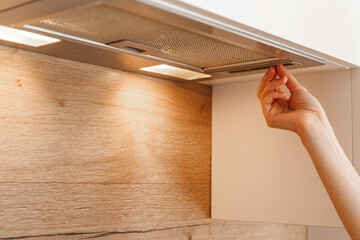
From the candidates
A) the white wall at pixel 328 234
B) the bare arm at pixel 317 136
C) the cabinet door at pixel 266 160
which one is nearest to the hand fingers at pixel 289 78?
the bare arm at pixel 317 136

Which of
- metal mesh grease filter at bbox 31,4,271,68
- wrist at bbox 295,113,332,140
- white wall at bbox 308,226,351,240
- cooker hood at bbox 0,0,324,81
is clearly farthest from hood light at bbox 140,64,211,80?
white wall at bbox 308,226,351,240

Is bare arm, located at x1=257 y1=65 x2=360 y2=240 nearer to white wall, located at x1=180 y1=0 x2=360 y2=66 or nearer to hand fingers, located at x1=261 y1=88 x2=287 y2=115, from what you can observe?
hand fingers, located at x1=261 y1=88 x2=287 y2=115

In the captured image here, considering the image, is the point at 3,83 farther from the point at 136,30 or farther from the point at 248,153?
the point at 248,153

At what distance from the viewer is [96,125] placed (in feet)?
3.52

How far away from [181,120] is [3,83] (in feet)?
1.65

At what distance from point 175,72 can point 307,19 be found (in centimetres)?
34

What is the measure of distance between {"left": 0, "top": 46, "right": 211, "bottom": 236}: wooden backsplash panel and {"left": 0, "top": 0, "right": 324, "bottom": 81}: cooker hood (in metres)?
0.06

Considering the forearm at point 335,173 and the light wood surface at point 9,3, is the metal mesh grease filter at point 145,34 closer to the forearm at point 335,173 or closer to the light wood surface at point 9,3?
the light wood surface at point 9,3

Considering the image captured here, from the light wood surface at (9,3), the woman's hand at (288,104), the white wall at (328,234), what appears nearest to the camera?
the light wood surface at (9,3)

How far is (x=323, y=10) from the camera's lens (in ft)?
3.32

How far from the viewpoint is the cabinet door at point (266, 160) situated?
114 centimetres

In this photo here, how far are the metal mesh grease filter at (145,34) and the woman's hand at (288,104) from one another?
8 centimetres

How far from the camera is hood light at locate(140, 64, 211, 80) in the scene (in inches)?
44.4

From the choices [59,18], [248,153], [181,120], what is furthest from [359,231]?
[59,18]
